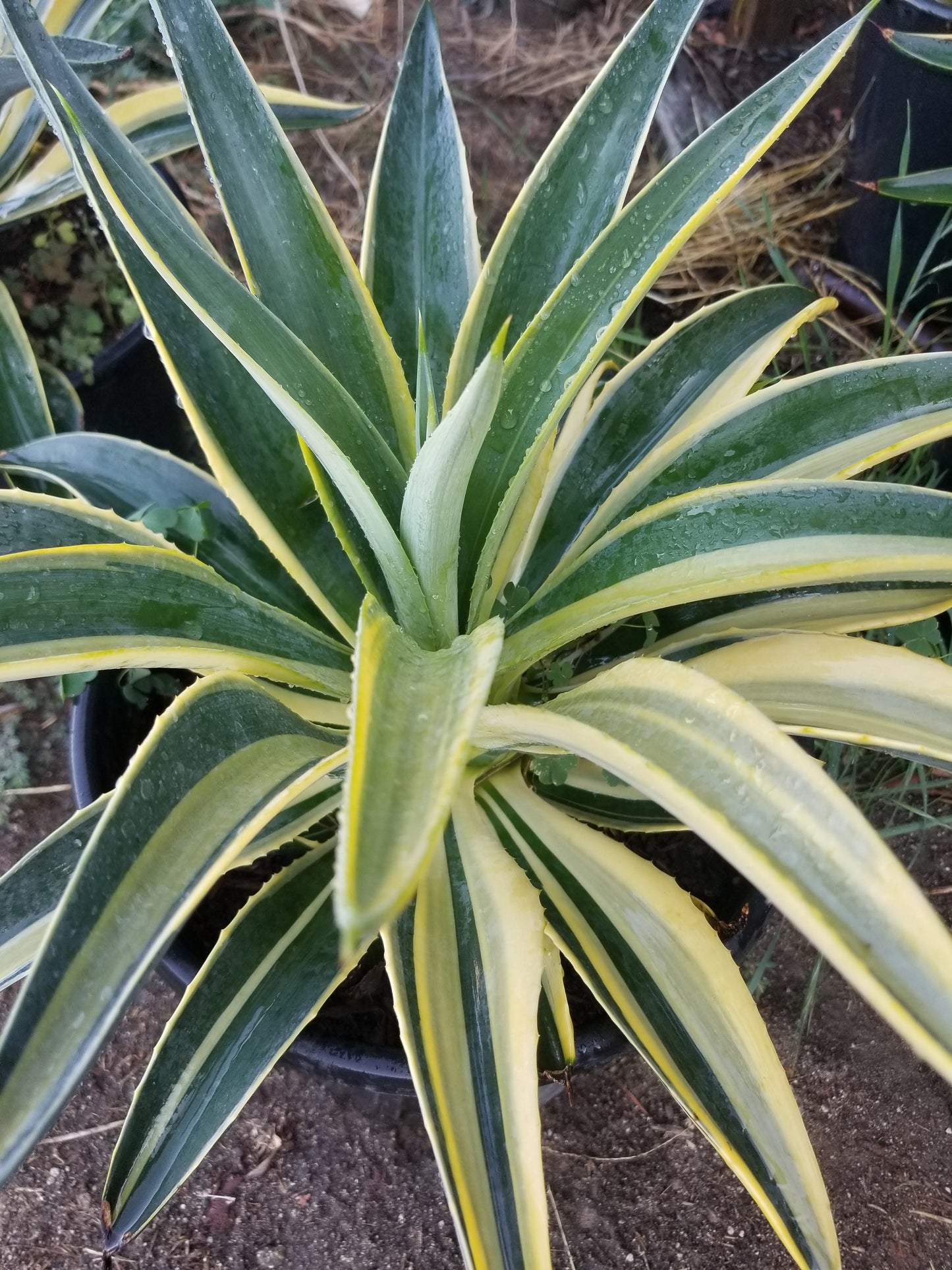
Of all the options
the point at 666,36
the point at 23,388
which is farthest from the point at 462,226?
the point at 23,388

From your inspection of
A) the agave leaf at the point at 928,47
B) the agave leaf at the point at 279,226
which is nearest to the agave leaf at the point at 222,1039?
the agave leaf at the point at 279,226

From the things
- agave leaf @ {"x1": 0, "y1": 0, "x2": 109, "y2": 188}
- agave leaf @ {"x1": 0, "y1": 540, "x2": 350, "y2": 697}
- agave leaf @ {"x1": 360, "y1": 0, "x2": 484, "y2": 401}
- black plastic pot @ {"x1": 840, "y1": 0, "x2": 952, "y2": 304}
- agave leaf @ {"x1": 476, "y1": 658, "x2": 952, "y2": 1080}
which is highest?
agave leaf @ {"x1": 0, "y1": 0, "x2": 109, "y2": 188}

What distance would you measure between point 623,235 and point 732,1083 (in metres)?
0.52

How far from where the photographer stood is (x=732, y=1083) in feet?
1.89

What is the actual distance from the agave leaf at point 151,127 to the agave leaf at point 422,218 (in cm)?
35

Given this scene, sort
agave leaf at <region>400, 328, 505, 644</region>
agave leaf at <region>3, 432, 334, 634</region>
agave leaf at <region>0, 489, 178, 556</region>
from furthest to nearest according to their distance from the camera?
1. agave leaf at <region>3, 432, 334, 634</region>
2. agave leaf at <region>0, 489, 178, 556</region>
3. agave leaf at <region>400, 328, 505, 644</region>

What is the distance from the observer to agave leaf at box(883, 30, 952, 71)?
90cm

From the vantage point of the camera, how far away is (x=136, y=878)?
42 centimetres

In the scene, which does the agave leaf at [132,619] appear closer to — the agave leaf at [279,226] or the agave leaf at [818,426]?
the agave leaf at [279,226]

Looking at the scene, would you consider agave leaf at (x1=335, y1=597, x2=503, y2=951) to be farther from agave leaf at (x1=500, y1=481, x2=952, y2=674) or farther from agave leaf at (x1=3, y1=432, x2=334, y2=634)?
agave leaf at (x1=3, y1=432, x2=334, y2=634)

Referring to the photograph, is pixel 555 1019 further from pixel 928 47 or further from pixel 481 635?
pixel 928 47

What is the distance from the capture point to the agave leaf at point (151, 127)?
3.43 feet

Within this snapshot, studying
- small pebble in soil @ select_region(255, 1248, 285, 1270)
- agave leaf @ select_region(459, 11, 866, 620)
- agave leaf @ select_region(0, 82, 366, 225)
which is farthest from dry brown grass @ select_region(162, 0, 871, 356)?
small pebble in soil @ select_region(255, 1248, 285, 1270)

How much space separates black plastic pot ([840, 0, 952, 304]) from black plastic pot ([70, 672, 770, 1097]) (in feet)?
3.20
